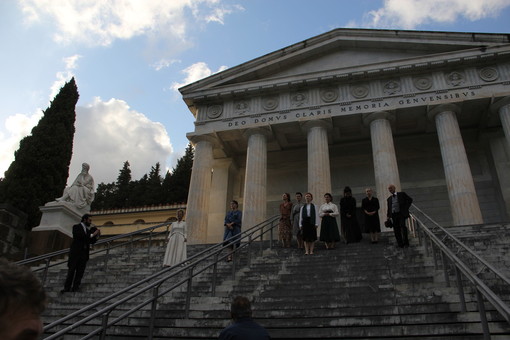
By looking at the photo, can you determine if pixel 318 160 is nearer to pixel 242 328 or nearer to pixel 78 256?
pixel 78 256

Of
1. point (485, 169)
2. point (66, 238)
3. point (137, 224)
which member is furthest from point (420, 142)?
point (137, 224)

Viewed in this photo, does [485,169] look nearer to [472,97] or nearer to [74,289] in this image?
[472,97]

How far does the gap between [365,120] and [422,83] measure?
2834 mm

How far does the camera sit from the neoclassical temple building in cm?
1692

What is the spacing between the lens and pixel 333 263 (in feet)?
30.5

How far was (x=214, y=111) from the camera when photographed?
19828 mm

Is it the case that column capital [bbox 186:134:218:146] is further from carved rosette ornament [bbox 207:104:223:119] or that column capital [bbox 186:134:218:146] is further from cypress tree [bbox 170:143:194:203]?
cypress tree [bbox 170:143:194:203]

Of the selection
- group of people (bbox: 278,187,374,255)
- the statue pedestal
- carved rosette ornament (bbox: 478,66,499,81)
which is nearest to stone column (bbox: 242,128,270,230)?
group of people (bbox: 278,187,374,255)

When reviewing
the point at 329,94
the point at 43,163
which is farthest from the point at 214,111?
the point at 43,163

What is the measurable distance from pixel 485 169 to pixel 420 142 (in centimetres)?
309

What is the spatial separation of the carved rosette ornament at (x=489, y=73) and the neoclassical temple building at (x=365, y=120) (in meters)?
0.05

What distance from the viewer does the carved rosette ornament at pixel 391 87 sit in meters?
17.9

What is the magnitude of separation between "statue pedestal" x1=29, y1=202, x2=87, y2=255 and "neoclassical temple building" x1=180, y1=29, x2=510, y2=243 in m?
4.94

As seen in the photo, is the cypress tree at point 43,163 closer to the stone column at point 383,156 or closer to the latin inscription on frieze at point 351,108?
the latin inscription on frieze at point 351,108
